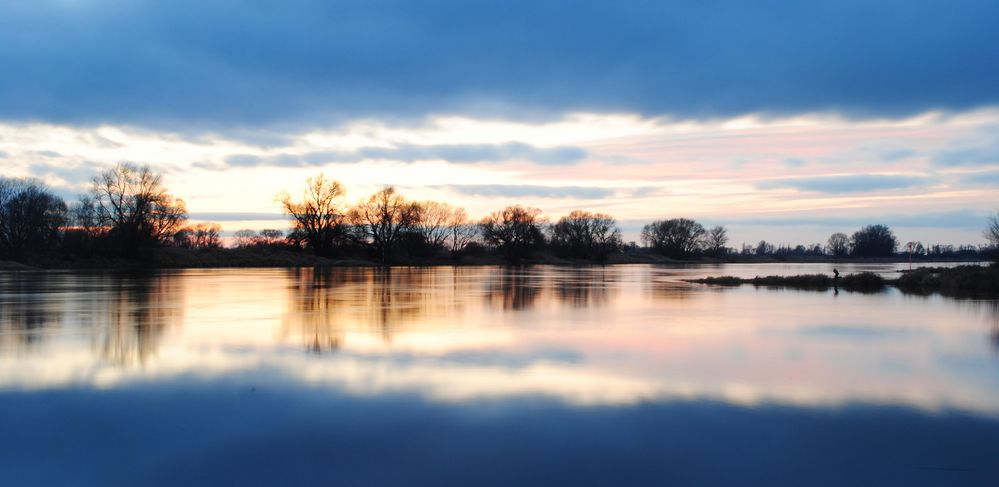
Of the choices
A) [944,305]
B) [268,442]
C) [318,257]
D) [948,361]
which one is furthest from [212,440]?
[318,257]

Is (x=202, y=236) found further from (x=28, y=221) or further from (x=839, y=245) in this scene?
(x=839, y=245)

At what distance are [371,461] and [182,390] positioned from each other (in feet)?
12.3

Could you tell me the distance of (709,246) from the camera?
140 metres

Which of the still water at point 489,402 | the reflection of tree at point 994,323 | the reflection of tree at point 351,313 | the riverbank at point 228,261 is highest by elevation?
the riverbank at point 228,261

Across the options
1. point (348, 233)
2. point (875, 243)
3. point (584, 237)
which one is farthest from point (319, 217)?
point (875, 243)

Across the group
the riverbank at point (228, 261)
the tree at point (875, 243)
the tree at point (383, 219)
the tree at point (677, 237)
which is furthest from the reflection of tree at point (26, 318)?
the tree at point (875, 243)

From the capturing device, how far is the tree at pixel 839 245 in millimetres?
153000

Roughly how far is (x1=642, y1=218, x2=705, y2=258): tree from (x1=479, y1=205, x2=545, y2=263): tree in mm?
36517

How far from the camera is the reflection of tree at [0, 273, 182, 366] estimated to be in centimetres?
1103

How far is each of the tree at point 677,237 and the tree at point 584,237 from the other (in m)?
19.0

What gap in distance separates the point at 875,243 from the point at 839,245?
11446mm

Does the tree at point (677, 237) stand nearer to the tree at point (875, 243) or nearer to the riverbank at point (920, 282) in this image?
the tree at point (875, 243)

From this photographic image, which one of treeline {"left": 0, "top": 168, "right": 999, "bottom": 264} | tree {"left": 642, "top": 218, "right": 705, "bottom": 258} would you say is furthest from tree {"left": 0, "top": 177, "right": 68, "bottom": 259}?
tree {"left": 642, "top": 218, "right": 705, "bottom": 258}

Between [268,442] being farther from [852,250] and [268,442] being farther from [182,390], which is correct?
[852,250]
